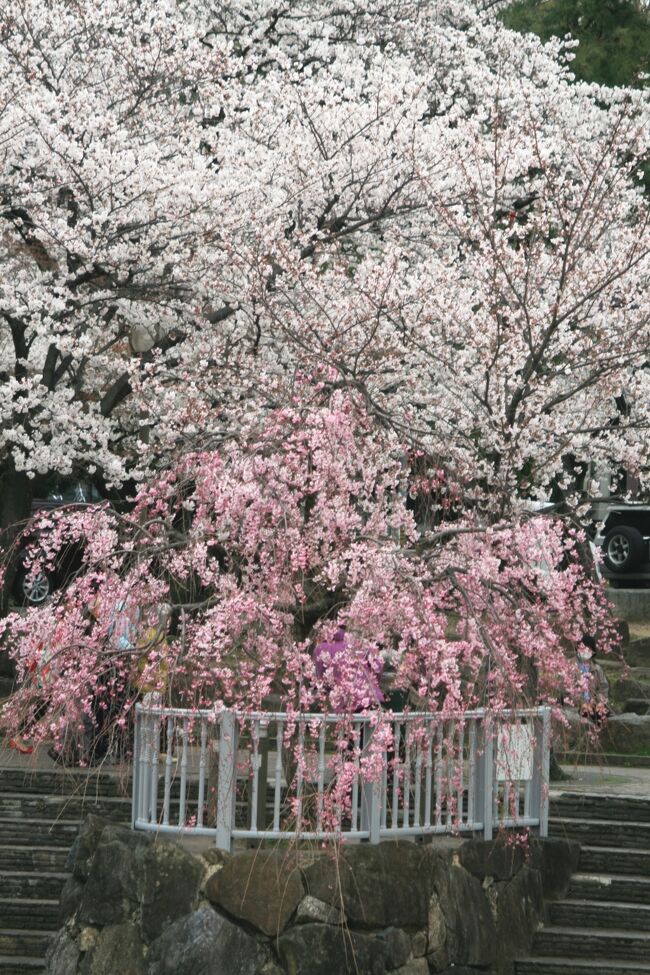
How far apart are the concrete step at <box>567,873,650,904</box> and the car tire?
13.0 metres

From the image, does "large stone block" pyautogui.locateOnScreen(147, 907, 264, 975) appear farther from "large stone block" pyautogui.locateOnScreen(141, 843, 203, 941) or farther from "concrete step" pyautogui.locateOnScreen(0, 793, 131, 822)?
"concrete step" pyautogui.locateOnScreen(0, 793, 131, 822)

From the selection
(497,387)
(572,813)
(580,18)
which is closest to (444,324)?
(497,387)

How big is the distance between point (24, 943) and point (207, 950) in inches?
85.0

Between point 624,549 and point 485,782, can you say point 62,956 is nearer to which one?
point 485,782

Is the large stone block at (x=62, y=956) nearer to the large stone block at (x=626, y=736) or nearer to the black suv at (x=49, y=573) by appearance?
the large stone block at (x=626, y=736)

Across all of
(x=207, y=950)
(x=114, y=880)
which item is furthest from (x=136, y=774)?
(x=207, y=950)

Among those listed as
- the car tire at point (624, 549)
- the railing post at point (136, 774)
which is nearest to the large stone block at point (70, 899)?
the railing post at point (136, 774)

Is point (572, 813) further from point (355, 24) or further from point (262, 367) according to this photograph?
point (355, 24)

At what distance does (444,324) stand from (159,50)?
429 centimetres

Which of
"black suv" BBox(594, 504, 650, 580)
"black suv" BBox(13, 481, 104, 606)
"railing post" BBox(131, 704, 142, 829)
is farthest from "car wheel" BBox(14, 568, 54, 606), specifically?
"railing post" BBox(131, 704, 142, 829)

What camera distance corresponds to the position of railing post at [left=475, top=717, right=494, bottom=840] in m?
9.97

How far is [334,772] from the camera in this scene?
9297 mm

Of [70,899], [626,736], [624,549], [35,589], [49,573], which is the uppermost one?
[624,549]

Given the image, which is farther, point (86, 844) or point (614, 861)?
point (614, 861)
